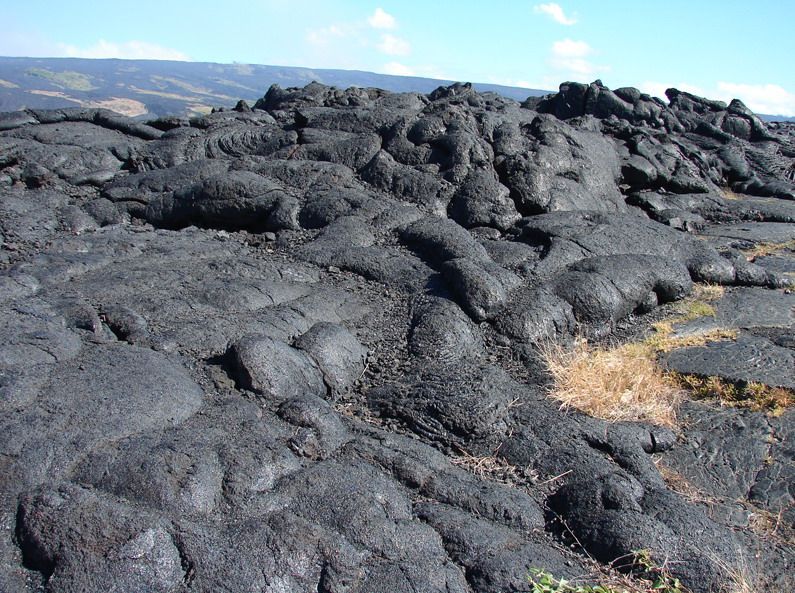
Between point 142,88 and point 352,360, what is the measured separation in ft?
490

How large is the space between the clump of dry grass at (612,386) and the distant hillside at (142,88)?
2998 inches

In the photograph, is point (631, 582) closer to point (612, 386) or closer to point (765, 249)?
point (612, 386)

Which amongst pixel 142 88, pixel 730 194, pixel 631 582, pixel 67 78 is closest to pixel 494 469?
pixel 631 582

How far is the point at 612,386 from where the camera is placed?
8266 mm

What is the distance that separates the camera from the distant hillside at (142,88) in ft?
318

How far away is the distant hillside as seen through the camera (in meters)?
96.9

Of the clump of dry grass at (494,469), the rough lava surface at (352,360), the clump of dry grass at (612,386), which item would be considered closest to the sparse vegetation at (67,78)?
the rough lava surface at (352,360)

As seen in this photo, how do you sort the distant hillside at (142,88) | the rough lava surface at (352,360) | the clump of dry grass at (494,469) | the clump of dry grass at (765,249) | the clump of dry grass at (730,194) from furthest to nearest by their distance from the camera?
the distant hillside at (142,88) → the clump of dry grass at (730,194) → the clump of dry grass at (765,249) → the clump of dry grass at (494,469) → the rough lava surface at (352,360)

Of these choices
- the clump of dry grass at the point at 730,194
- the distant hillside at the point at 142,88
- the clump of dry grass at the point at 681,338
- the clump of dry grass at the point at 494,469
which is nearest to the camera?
the clump of dry grass at the point at 494,469

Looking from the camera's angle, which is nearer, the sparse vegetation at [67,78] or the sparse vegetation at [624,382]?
the sparse vegetation at [624,382]

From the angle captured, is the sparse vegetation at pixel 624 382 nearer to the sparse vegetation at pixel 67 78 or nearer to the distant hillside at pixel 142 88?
the distant hillside at pixel 142 88

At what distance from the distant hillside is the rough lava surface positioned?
6958 cm

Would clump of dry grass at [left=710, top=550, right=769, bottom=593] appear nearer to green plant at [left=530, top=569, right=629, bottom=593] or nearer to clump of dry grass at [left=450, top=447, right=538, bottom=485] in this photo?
green plant at [left=530, top=569, right=629, bottom=593]

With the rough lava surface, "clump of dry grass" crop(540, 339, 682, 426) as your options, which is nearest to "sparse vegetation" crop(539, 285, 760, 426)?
"clump of dry grass" crop(540, 339, 682, 426)
